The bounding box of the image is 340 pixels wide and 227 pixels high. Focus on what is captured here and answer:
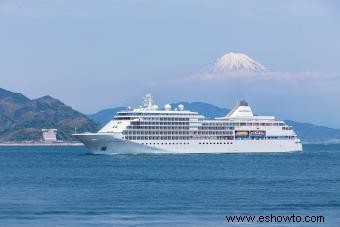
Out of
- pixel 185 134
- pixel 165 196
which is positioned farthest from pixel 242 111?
pixel 165 196

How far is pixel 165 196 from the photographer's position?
196ft

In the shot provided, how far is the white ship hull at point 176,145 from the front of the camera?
4906 inches

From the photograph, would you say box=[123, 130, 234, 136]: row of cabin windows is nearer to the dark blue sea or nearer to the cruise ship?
the cruise ship

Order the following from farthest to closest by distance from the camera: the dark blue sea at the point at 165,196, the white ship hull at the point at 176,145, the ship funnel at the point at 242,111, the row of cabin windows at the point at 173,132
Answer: the ship funnel at the point at 242,111
the row of cabin windows at the point at 173,132
the white ship hull at the point at 176,145
the dark blue sea at the point at 165,196

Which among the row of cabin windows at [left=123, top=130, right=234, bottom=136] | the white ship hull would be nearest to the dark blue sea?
the white ship hull

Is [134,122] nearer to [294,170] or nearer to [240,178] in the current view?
[294,170]

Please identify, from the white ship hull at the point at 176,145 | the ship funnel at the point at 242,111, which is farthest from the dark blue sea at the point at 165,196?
the ship funnel at the point at 242,111

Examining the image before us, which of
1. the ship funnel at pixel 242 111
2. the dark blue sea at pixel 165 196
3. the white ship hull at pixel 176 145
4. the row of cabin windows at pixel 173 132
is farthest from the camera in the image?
the ship funnel at pixel 242 111

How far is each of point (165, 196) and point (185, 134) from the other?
7327cm

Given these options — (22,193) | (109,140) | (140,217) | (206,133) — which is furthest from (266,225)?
(206,133)

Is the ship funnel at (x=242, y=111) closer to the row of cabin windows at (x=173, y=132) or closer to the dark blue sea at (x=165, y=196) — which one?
the row of cabin windows at (x=173, y=132)

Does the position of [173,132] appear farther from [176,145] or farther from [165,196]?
[165,196]

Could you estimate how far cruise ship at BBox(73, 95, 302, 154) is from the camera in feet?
412

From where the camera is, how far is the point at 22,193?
6266cm
